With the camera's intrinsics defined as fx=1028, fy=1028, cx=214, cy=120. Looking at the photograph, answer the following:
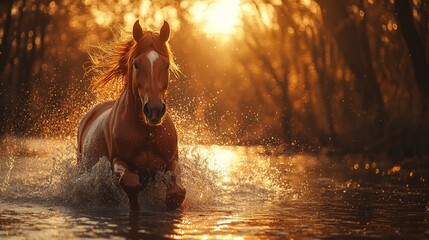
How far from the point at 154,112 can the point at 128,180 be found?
38.4 inches

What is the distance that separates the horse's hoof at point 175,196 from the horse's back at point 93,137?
1.17 meters

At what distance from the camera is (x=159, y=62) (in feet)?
33.6

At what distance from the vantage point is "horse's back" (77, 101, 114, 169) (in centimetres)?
1180

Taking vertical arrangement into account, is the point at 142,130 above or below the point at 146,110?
below

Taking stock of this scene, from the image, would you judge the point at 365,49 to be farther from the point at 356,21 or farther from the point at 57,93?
the point at 57,93

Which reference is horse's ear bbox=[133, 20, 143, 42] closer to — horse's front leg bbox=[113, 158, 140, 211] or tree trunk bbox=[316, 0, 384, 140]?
horse's front leg bbox=[113, 158, 140, 211]

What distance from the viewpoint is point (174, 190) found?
419 inches

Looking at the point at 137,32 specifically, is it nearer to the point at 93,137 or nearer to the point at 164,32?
the point at 164,32

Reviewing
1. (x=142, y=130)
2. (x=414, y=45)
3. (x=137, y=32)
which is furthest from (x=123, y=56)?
(x=414, y=45)

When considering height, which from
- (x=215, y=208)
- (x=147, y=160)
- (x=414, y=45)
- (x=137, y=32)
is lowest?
(x=215, y=208)

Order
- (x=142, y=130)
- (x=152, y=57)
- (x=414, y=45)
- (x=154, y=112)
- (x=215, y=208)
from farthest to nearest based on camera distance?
(x=414, y=45)
(x=215, y=208)
(x=142, y=130)
(x=152, y=57)
(x=154, y=112)

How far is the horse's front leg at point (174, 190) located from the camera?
10.6m

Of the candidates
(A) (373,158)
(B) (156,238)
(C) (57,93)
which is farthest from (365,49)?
(C) (57,93)

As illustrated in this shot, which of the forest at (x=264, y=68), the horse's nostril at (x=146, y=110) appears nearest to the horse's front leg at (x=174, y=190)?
the horse's nostril at (x=146, y=110)
